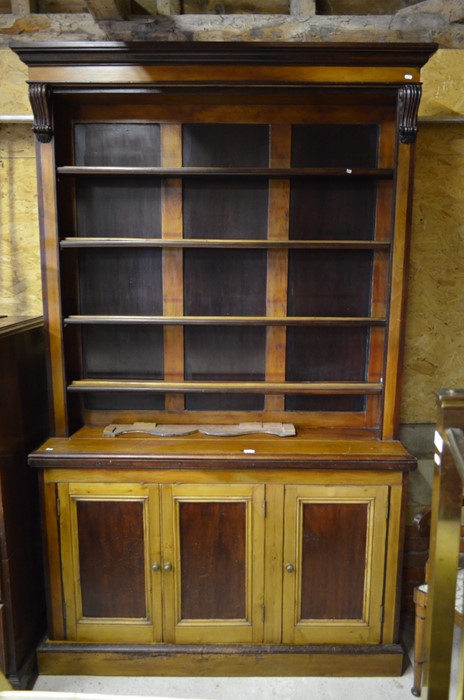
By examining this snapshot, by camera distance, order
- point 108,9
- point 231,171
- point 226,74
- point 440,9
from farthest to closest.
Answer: point 440,9 → point 108,9 → point 231,171 → point 226,74

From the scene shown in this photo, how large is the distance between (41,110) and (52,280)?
0.67 meters

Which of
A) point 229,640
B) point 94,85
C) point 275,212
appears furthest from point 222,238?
point 229,640

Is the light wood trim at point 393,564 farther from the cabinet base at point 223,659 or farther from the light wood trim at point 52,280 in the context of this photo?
the light wood trim at point 52,280

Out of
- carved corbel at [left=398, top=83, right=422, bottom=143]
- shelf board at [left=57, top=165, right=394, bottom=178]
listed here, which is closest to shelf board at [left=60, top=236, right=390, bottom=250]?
shelf board at [left=57, top=165, right=394, bottom=178]

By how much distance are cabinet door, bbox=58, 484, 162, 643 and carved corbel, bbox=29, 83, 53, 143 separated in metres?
1.43

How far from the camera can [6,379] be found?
6.08 ft

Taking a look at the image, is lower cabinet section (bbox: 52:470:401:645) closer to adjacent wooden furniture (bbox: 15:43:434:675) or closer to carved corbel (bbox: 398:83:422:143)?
adjacent wooden furniture (bbox: 15:43:434:675)

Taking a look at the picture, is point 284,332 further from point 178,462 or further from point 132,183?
point 132,183

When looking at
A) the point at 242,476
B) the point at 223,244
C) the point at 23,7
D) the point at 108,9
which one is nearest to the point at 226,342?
the point at 223,244

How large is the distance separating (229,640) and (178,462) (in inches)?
32.2

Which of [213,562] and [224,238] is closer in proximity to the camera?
[213,562]

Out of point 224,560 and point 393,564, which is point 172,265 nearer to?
point 224,560

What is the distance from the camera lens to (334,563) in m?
1.97

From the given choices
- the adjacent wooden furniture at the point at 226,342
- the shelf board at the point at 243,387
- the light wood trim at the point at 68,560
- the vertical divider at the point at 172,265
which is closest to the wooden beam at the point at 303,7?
the adjacent wooden furniture at the point at 226,342
